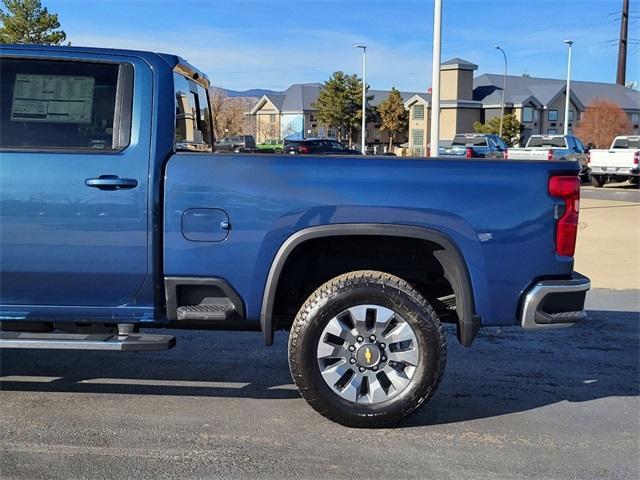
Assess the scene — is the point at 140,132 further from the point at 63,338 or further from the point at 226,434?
the point at 226,434

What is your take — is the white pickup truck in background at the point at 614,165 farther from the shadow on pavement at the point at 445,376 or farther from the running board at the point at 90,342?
the running board at the point at 90,342

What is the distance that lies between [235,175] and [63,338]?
1.43 metres

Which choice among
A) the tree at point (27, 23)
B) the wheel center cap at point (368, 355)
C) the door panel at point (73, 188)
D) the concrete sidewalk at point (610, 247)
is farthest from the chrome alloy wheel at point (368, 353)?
the tree at point (27, 23)

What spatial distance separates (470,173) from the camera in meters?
4.09

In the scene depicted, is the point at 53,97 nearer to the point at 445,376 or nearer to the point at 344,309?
the point at 344,309

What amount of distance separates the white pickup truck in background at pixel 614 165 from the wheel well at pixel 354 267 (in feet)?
81.4

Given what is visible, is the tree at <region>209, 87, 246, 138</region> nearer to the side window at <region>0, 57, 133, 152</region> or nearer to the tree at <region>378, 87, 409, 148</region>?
the tree at <region>378, 87, 409, 148</region>

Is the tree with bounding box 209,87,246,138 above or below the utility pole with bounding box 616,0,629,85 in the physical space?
below

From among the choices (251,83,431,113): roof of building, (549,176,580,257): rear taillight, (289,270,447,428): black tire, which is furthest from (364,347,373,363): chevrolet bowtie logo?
(251,83,431,113): roof of building

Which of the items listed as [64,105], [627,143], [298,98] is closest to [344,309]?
[64,105]

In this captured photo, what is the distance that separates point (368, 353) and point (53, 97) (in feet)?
8.13

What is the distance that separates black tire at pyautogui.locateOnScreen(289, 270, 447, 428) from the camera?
4.13m

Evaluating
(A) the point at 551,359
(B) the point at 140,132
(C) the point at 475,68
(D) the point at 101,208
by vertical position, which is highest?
(C) the point at 475,68

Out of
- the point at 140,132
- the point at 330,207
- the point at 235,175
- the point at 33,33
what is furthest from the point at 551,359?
the point at 33,33
